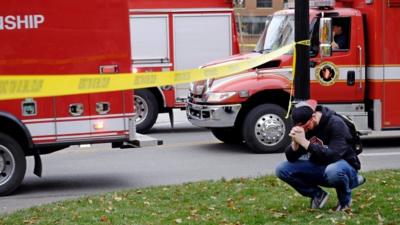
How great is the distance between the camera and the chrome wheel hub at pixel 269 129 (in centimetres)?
1199

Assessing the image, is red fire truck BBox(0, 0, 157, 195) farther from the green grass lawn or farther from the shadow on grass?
the green grass lawn

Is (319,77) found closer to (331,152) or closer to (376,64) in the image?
(376,64)

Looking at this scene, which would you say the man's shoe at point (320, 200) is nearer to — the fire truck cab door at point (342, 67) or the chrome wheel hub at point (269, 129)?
the chrome wheel hub at point (269, 129)

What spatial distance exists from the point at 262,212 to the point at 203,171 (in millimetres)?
3697

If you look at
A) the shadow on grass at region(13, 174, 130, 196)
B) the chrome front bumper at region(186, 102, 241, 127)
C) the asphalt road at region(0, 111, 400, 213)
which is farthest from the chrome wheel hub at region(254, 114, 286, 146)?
the shadow on grass at region(13, 174, 130, 196)

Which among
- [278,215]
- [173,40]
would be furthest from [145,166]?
[173,40]

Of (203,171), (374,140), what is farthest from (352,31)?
(203,171)

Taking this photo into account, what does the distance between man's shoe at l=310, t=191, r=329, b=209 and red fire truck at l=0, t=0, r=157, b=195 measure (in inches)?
128

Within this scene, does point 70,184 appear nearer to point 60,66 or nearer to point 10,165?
point 10,165

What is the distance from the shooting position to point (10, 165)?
9.02m

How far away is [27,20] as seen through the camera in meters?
8.89

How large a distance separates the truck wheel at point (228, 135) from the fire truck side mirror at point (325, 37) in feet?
7.29

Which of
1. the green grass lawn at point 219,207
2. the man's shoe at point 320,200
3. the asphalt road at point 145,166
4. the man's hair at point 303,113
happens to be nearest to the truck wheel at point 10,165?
the asphalt road at point 145,166

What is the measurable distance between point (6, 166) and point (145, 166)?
268 centimetres
